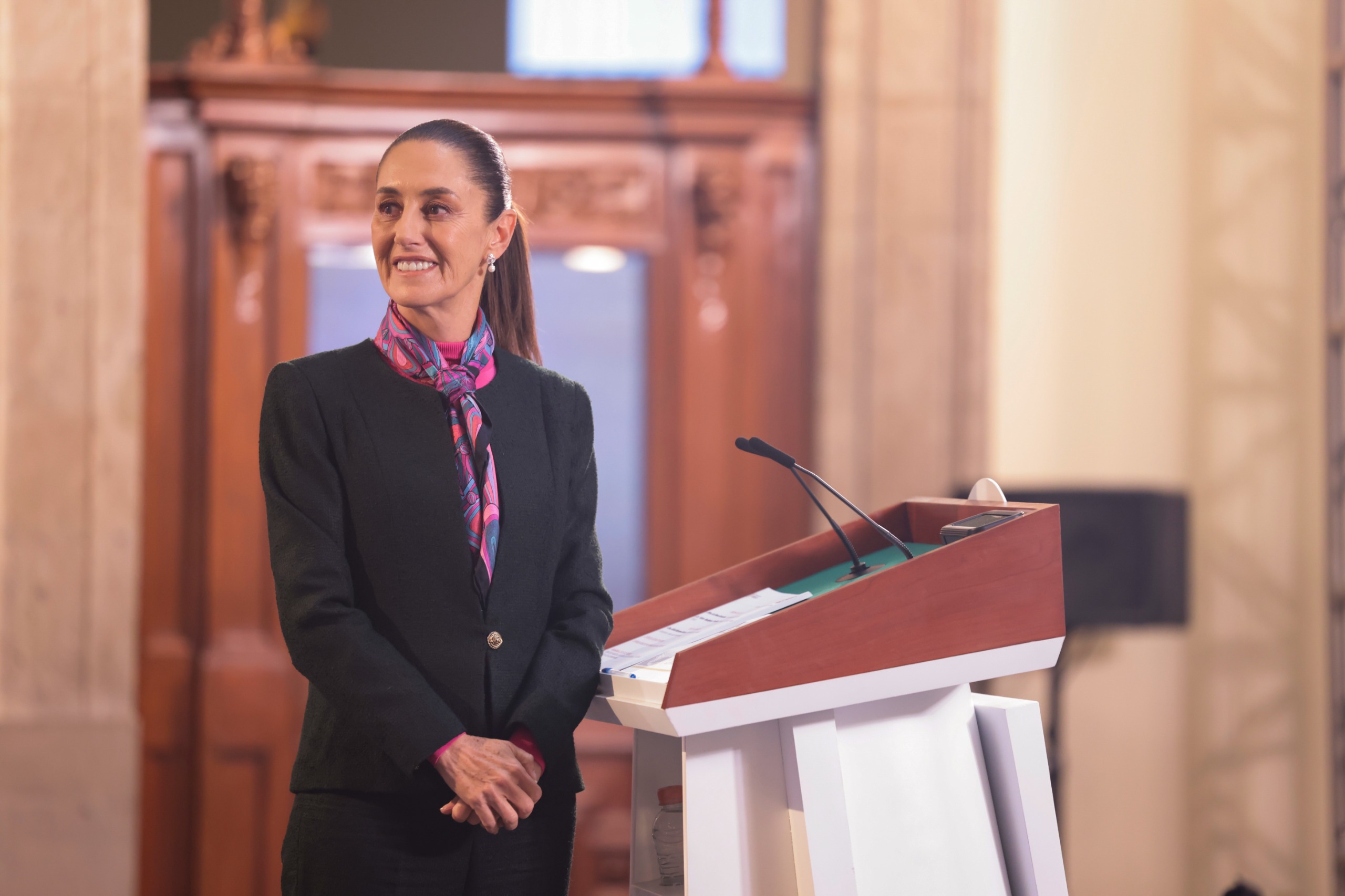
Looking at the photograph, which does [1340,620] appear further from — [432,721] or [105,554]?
[105,554]

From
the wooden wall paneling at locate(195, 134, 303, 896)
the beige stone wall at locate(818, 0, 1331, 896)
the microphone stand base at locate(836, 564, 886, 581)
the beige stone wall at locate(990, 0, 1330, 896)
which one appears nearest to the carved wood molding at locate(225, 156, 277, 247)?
the wooden wall paneling at locate(195, 134, 303, 896)

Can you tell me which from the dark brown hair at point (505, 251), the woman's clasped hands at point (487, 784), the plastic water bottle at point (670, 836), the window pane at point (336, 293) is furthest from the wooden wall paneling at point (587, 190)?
the woman's clasped hands at point (487, 784)

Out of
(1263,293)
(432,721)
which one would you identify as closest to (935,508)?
(432,721)

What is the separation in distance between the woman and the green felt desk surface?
0.88 feet

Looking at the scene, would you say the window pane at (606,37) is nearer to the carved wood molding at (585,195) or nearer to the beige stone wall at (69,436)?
the carved wood molding at (585,195)

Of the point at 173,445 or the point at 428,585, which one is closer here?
the point at 428,585

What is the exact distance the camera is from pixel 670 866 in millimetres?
1481

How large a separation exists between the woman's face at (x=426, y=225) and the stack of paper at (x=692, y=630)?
462 millimetres

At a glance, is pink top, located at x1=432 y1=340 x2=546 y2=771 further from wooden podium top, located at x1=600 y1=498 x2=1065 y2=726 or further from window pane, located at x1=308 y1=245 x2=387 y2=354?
window pane, located at x1=308 y1=245 x2=387 y2=354

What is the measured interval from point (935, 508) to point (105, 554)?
119 inches

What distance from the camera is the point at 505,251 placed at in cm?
148

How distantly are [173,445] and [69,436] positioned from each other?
378mm

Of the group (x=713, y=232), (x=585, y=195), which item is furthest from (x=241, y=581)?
(x=713, y=232)

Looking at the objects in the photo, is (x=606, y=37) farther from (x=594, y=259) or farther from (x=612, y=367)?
(x=612, y=367)
